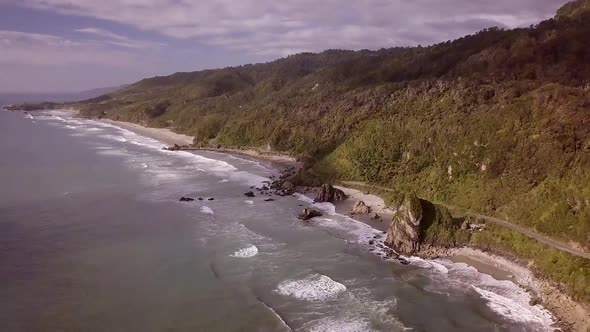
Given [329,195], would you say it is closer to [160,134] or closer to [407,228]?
[407,228]

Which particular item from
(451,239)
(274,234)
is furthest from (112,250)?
(451,239)

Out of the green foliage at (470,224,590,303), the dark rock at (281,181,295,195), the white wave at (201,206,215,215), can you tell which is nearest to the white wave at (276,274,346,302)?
the green foliage at (470,224,590,303)

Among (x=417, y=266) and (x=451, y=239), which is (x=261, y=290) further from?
(x=451, y=239)

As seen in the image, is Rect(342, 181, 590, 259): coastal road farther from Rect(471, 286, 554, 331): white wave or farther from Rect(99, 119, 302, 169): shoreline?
Rect(99, 119, 302, 169): shoreline

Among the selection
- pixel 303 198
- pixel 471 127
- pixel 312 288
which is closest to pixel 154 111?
pixel 303 198

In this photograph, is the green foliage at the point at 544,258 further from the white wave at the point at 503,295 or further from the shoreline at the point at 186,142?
the shoreline at the point at 186,142
